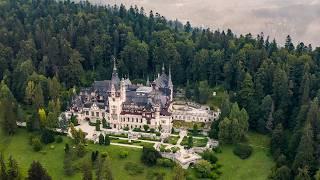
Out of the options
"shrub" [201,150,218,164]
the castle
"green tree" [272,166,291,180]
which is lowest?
"green tree" [272,166,291,180]

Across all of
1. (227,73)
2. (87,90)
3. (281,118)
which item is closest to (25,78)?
(87,90)

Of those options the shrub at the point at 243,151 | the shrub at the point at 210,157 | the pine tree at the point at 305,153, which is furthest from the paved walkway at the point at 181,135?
the pine tree at the point at 305,153

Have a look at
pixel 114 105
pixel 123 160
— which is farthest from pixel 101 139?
pixel 114 105

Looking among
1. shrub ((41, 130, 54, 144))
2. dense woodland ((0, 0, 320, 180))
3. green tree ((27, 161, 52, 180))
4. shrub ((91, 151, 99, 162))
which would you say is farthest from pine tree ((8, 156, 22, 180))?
dense woodland ((0, 0, 320, 180))

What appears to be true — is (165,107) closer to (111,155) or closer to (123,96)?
(123,96)

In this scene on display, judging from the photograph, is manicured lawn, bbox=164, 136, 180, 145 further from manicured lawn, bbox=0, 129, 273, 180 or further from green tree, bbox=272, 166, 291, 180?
green tree, bbox=272, 166, 291, 180
